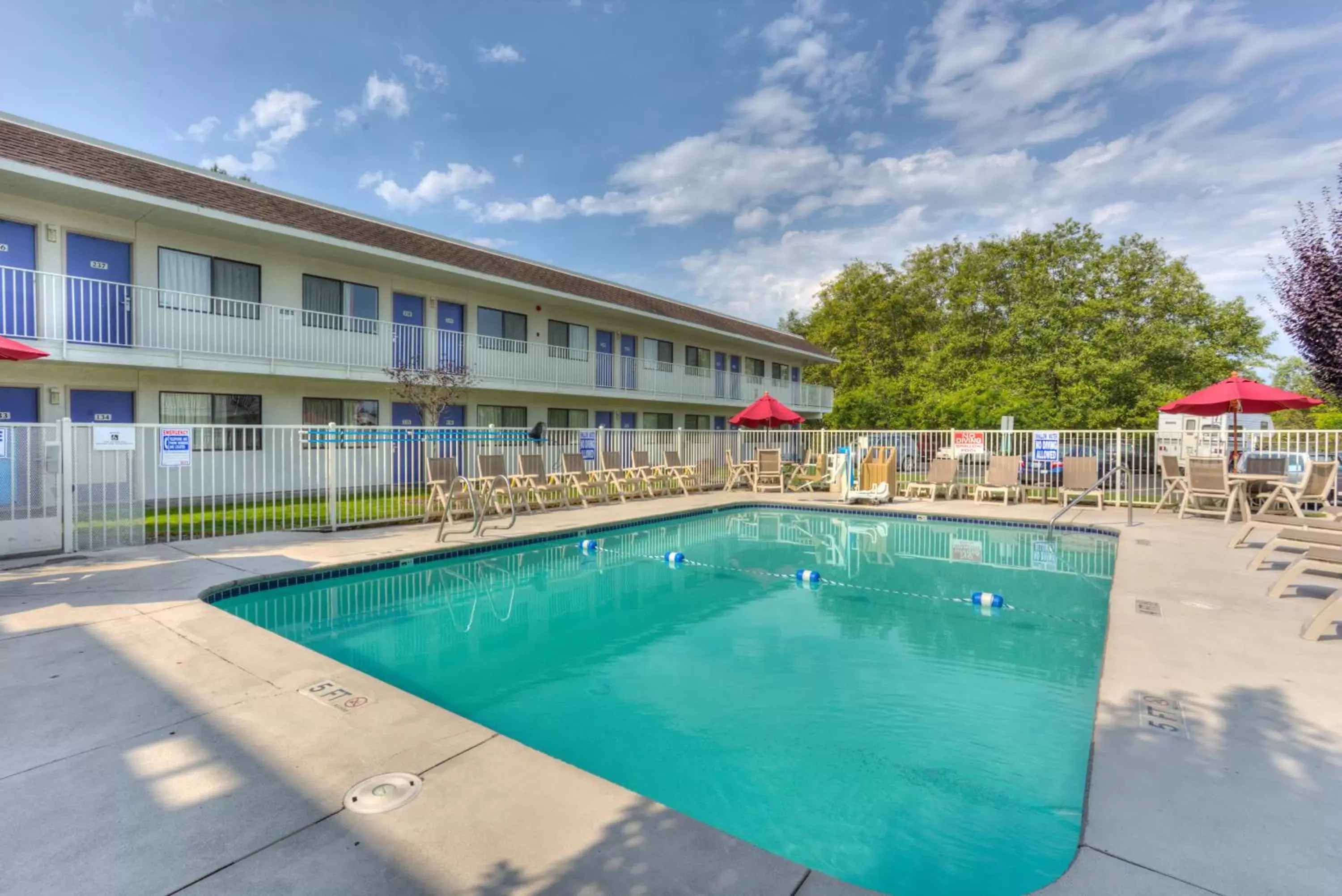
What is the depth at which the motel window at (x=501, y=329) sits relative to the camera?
59.8ft

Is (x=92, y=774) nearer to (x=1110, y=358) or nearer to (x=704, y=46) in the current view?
(x=704, y=46)

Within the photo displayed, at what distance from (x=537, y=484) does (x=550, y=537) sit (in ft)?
9.51

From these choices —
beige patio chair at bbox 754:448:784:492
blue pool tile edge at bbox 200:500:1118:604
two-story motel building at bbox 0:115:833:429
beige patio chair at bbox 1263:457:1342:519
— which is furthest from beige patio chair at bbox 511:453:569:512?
beige patio chair at bbox 1263:457:1342:519

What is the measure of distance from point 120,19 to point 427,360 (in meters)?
9.34

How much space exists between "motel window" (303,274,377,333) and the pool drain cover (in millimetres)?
14370

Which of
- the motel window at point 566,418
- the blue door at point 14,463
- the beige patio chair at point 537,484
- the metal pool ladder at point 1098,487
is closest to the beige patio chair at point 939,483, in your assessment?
the metal pool ladder at point 1098,487

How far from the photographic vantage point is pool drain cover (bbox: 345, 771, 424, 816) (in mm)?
2305

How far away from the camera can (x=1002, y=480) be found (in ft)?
45.2

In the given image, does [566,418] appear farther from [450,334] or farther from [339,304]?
[339,304]

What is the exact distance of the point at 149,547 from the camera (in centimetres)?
764

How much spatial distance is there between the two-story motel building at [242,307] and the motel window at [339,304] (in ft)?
0.12

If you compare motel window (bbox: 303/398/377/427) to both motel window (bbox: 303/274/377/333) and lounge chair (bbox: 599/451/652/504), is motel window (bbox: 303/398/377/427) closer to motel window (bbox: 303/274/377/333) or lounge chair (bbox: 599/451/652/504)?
motel window (bbox: 303/274/377/333)

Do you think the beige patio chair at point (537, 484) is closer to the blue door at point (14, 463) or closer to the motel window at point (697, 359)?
the blue door at point (14, 463)

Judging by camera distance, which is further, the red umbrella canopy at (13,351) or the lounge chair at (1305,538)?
the red umbrella canopy at (13,351)
